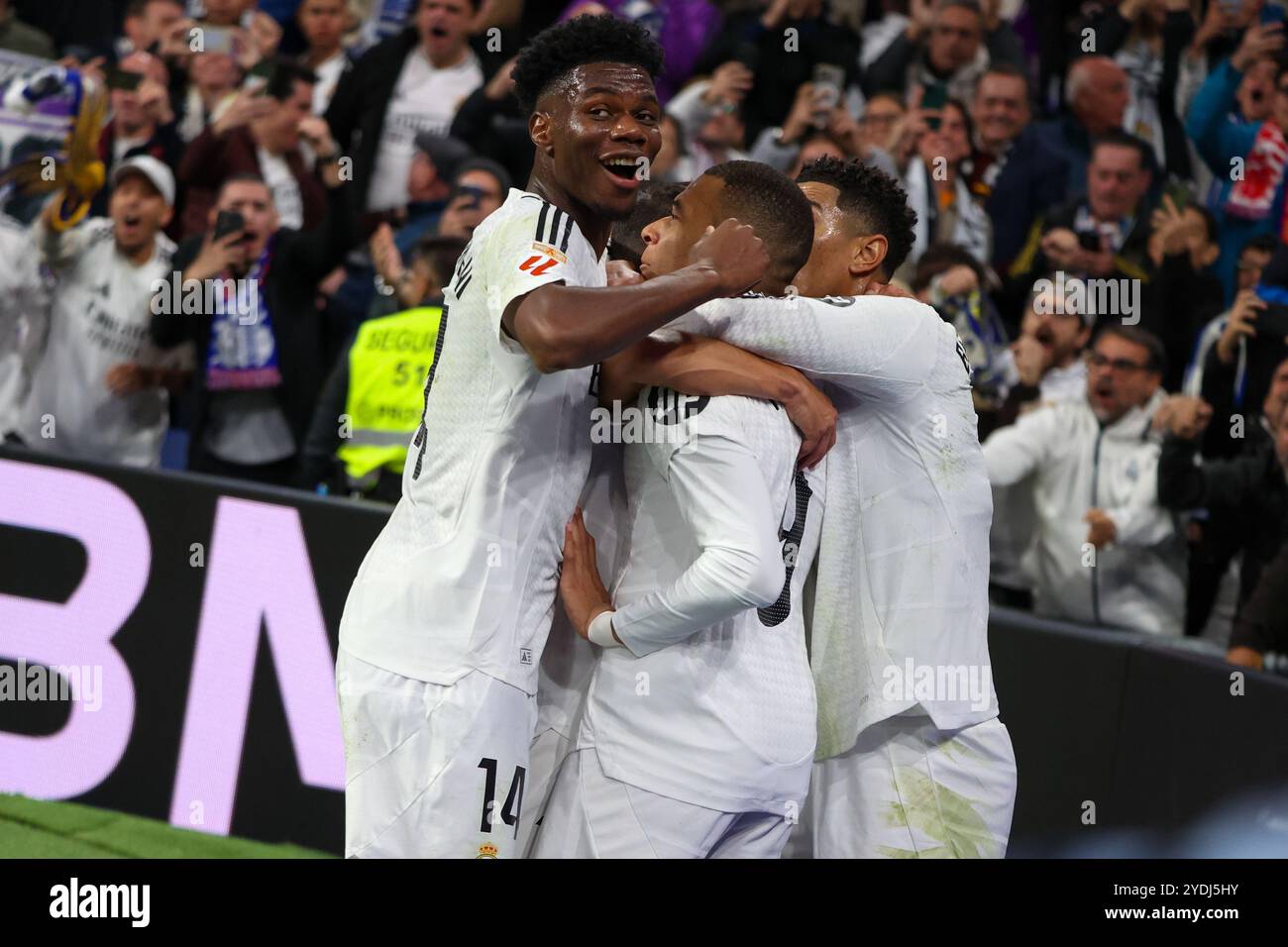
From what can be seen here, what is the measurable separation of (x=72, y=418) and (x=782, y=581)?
15.8ft

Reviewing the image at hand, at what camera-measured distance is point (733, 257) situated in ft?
10.4

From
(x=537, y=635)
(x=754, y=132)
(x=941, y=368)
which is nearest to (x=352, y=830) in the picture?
(x=537, y=635)

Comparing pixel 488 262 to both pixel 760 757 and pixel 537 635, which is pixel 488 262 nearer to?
pixel 537 635

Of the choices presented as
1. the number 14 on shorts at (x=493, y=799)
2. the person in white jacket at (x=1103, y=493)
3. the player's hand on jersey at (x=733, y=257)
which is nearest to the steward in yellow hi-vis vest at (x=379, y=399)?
the person in white jacket at (x=1103, y=493)

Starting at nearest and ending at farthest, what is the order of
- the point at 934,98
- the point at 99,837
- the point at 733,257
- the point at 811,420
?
the point at 733,257 < the point at 811,420 < the point at 99,837 < the point at 934,98

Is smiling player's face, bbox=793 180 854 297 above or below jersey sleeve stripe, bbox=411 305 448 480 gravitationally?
above

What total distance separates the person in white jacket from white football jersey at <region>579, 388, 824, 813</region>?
117 inches

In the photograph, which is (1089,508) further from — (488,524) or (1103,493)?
(488,524)

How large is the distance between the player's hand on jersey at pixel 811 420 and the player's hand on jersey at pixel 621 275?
49 centimetres

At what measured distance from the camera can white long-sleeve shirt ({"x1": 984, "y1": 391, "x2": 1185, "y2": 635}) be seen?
239 inches

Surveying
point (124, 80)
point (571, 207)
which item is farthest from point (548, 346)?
point (124, 80)

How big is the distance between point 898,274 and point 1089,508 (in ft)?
5.10

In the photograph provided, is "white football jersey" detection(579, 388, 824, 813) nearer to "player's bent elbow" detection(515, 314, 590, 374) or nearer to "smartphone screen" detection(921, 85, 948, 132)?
"player's bent elbow" detection(515, 314, 590, 374)

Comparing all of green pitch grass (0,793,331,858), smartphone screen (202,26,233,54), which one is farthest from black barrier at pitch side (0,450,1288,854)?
smartphone screen (202,26,233,54)
